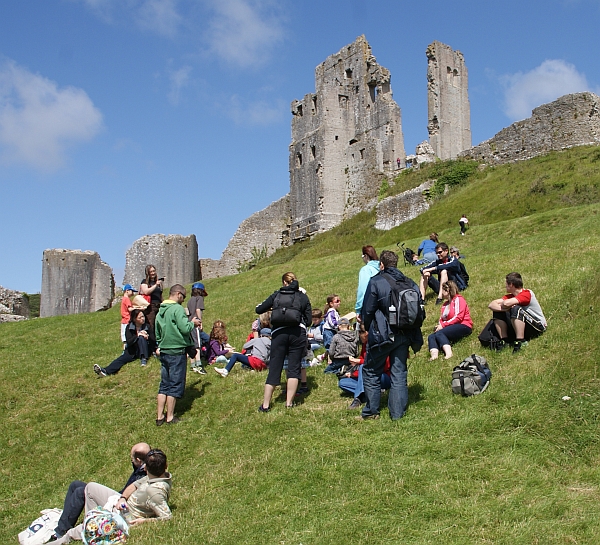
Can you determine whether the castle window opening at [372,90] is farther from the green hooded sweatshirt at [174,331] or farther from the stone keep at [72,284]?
Answer: the green hooded sweatshirt at [174,331]

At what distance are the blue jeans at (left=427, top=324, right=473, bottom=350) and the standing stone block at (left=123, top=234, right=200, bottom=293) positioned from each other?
96.8ft

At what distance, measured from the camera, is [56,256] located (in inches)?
1433

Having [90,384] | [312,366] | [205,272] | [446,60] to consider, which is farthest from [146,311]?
[446,60]

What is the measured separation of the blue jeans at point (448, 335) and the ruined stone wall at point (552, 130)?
73.8 ft

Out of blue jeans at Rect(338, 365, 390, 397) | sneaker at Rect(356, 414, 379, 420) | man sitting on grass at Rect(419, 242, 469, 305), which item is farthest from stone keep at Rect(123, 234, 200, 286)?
sneaker at Rect(356, 414, 379, 420)

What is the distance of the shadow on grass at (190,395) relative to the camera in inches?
410

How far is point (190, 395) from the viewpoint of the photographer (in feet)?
35.8

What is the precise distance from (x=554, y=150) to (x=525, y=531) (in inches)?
1096

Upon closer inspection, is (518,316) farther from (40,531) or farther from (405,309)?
(40,531)

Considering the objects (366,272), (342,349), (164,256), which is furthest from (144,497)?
(164,256)

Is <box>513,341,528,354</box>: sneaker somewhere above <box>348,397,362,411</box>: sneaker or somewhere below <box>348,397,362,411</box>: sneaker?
above

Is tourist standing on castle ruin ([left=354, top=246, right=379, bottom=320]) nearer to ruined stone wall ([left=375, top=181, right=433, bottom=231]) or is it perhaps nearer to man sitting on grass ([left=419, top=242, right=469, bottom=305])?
man sitting on grass ([left=419, top=242, right=469, bottom=305])

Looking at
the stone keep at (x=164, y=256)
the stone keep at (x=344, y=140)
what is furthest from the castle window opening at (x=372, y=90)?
the stone keep at (x=164, y=256)

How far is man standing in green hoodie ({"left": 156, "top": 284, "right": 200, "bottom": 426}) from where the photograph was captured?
986cm
